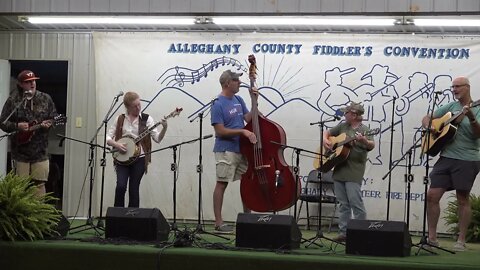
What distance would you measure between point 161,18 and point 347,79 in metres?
2.49

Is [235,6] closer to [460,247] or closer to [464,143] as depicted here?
[464,143]

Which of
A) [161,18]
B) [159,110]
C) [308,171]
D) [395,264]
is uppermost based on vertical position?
[161,18]

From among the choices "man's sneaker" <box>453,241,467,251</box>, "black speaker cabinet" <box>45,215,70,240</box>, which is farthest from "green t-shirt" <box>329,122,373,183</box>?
"black speaker cabinet" <box>45,215,70,240</box>

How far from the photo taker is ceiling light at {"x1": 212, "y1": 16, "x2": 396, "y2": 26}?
9.08m

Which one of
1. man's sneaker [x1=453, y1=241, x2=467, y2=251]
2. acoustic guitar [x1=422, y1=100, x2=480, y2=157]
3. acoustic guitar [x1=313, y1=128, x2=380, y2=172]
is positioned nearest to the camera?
acoustic guitar [x1=422, y1=100, x2=480, y2=157]

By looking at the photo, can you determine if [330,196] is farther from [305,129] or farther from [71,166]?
[71,166]

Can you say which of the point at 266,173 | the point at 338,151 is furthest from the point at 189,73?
the point at 338,151

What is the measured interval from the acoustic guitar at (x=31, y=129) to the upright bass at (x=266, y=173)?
76.6 inches

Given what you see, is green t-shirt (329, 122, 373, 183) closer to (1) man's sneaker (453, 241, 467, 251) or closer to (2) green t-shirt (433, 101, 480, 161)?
(2) green t-shirt (433, 101, 480, 161)

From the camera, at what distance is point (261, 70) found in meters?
9.78

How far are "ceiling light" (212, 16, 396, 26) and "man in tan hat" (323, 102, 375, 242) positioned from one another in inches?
70.1

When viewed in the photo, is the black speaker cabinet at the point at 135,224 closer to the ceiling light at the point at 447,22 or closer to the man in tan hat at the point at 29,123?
the man in tan hat at the point at 29,123

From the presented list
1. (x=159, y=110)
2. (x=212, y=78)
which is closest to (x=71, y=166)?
(x=159, y=110)

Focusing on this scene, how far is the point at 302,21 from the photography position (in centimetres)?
927
